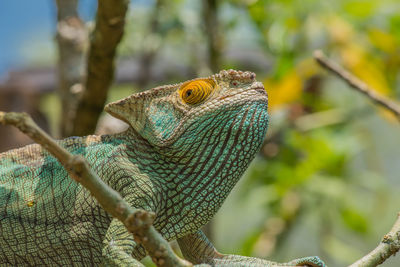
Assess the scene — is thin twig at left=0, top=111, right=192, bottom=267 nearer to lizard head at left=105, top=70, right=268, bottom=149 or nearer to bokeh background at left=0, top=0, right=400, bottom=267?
lizard head at left=105, top=70, right=268, bottom=149

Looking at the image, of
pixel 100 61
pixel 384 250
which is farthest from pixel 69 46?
pixel 384 250

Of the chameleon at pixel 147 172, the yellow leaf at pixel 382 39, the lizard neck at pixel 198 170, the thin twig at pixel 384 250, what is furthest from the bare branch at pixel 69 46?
the yellow leaf at pixel 382 39

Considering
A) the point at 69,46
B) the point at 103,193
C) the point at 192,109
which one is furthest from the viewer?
the point at 69,46

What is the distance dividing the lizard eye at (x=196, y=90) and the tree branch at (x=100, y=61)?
60 cm

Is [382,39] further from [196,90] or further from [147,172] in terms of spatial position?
[147,172]

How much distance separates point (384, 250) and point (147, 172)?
658 mm

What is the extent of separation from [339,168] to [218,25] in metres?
1.62

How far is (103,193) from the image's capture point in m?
1.09

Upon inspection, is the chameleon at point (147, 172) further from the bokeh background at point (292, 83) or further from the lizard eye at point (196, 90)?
the bokeh background at point (292, 83)

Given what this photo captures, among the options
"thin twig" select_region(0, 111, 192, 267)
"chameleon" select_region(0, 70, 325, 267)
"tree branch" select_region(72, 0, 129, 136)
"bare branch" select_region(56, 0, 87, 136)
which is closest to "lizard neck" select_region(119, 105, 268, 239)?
"chameleon" select_region(0, 70, 325, 267)

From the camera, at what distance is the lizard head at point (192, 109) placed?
1579 millimetres

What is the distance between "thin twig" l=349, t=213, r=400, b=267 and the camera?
1.43 m

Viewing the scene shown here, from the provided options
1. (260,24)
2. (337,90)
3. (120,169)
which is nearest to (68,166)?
(120,169)

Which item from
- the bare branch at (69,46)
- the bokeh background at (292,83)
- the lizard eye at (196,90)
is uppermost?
the lizard eye at (196,90)
